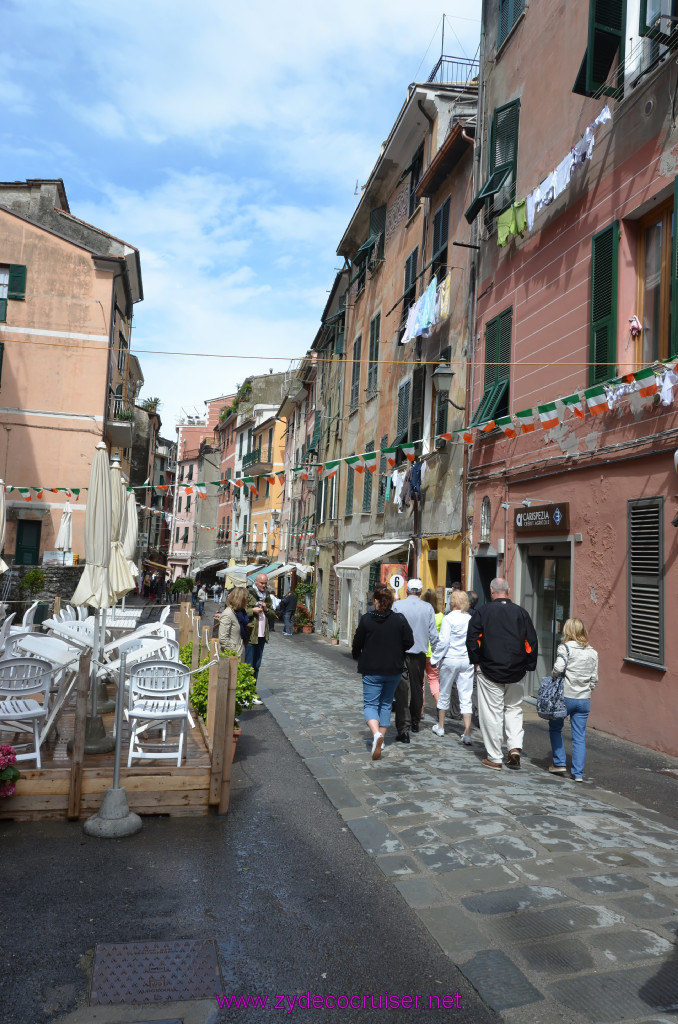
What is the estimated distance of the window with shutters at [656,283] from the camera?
378 inches

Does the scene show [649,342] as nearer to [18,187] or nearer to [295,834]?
[295,834]

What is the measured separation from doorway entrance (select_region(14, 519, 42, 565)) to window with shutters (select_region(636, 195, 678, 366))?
21966mm

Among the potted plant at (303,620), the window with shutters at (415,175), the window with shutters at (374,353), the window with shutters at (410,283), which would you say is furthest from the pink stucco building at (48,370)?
the window with shutters at (410,283)

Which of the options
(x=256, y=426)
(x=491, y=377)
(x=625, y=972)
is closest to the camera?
(x=625, y=972)

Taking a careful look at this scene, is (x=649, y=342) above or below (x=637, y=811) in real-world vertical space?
above

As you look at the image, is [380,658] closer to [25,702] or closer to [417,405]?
[25,702]

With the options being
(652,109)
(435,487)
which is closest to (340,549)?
(435,487)

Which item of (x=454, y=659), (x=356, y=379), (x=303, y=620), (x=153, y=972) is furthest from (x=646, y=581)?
(x=303, y=620)

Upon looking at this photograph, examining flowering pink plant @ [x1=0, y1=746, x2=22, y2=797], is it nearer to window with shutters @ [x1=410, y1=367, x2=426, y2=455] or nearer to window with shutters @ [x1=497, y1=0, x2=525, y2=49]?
window with shutters @ [x1=410, y1=367, x2=426, y2=455]

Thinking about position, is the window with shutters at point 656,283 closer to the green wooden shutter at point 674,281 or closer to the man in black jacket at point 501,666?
the green wooden shutter at point 674,281

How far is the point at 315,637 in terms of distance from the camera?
2866 cm

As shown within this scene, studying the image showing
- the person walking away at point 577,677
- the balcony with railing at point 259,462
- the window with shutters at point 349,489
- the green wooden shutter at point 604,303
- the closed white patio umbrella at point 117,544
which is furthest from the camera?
the balcony with railing at point 259,462

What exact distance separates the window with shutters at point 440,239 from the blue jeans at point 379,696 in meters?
11.8

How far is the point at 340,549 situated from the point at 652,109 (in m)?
19.8
